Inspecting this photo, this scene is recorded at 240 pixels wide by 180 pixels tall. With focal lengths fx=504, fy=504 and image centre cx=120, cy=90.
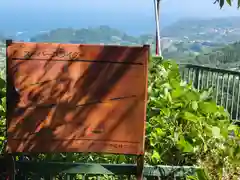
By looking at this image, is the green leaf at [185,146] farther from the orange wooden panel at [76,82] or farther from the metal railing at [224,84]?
the metal railing at [224,84]

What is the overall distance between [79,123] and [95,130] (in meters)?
0.11

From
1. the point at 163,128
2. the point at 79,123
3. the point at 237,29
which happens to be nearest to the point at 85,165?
the point at 79,123

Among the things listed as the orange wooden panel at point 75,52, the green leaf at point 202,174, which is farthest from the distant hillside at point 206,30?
the orange wooden panel at point 75,52

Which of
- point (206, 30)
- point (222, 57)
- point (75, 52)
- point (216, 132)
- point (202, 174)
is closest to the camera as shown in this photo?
point (75, 52)

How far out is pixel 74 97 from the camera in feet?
10.6

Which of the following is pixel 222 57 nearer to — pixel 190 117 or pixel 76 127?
pixel 190 117

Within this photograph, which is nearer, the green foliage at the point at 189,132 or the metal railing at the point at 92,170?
the metal railing at the point at 92,170

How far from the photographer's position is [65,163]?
11.4ft

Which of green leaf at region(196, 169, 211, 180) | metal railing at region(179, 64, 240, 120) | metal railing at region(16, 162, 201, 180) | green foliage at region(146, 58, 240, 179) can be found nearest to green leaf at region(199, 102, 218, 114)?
green foliage at region(146, 58, 240, 179)

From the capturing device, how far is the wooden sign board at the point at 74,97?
3.21m

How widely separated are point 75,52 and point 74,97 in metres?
0.29

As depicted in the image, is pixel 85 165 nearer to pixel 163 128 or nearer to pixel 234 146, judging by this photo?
pixel 163 128

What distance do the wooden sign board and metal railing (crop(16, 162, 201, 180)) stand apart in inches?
9.8

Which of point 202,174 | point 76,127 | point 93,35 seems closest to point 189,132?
point 202,174
